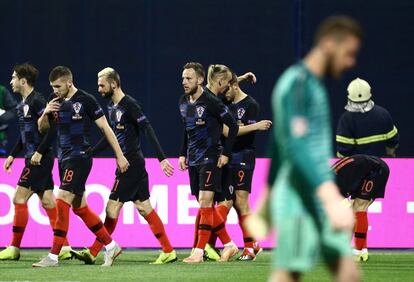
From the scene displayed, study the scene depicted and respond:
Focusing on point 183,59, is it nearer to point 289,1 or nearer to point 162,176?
point 289,1

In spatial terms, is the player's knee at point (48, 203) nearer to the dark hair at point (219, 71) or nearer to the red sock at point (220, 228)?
the red sock at point (220, 228)

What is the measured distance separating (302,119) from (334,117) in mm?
12375

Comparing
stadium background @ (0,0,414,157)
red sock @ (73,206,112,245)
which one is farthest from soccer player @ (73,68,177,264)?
stadium background @ (0,0,414,157)

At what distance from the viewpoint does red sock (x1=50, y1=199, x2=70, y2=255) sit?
12.0 m

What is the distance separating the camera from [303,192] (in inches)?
219

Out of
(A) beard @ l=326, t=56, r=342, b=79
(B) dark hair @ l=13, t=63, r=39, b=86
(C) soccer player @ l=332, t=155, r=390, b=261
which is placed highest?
(A) beard @ l=326, t=56, r=342, b=79

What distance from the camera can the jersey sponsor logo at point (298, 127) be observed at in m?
5.36

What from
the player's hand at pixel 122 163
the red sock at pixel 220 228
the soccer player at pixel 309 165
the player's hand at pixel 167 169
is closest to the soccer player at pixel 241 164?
the red sock at pixel 220 228

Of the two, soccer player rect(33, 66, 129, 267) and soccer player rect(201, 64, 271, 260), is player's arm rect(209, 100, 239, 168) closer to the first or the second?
soccer player rect(201, 64, 271, 260)

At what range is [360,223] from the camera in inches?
510

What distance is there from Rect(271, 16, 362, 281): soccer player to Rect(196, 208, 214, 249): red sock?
7064 mm

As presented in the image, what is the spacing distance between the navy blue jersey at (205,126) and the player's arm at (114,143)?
109 cm

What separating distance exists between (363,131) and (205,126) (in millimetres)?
1720

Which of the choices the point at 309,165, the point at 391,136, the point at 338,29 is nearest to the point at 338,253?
the point at 309,165
